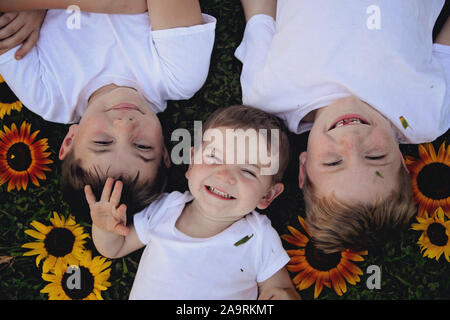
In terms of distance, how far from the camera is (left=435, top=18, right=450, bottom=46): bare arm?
1448 millimetres

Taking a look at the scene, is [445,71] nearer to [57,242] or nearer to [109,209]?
[109,209]

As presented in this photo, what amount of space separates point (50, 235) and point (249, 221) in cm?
77

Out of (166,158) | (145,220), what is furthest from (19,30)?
(145,220)

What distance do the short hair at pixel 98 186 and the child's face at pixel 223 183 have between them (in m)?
0.14

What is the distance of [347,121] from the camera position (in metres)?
1.31

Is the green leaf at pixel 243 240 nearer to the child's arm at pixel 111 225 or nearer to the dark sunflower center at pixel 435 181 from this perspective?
the child's arm at pixel 111 225

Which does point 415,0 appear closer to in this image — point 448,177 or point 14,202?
point 448,177

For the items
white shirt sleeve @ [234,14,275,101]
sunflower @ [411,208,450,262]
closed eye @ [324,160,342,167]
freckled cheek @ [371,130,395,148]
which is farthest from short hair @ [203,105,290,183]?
sunflower @ [411,208,450,262]

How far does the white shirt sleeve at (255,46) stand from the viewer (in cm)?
143

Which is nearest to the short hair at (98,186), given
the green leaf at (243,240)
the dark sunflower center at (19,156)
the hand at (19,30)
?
the dark sunflower center at (19,156)

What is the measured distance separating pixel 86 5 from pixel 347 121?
101 cm

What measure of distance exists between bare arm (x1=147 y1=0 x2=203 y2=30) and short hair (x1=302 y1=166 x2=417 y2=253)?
70 centimetres

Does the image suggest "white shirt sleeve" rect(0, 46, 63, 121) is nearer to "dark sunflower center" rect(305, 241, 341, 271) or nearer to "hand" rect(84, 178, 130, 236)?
"hand" rect(84, 178, 130, 236)

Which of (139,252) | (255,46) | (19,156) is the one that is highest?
(255,46)
